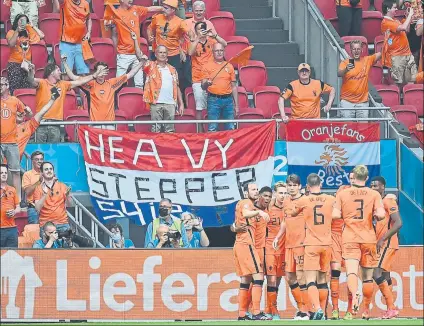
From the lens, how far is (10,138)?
843 inches

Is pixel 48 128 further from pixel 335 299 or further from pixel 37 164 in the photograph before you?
pixel 335 299

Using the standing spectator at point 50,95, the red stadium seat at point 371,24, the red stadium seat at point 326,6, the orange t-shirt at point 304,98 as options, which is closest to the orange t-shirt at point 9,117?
the standing spectator at point 50,95

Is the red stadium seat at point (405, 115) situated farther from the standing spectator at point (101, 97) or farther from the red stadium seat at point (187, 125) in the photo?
the standing spectator at point (101, 97)

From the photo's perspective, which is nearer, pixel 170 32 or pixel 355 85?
pixel 355 85

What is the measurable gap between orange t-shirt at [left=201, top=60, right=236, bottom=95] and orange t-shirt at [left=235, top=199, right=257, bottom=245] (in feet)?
12.5

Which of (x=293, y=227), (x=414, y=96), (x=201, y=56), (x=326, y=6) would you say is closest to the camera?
(x=293, y=227)

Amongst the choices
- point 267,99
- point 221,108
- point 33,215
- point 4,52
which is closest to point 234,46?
point 267,99

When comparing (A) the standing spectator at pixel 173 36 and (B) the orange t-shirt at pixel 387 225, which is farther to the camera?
(A) the standing spectator at pixel 173 36

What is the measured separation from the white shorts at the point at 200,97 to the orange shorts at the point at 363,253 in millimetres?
5075

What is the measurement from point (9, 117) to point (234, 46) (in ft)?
15.9

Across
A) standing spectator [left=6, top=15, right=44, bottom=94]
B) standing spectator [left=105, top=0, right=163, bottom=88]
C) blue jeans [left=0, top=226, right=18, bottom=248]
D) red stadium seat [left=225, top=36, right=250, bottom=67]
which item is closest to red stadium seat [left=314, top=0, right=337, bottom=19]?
red stadium seat [left=225, top=36, right=250, bottom=67]

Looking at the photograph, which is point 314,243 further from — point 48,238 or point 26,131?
point 26,131

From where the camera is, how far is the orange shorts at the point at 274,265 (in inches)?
784

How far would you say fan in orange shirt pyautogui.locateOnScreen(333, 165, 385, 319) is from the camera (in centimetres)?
1873
